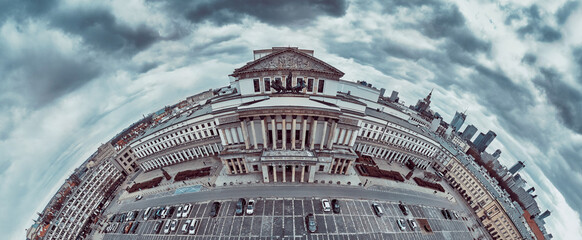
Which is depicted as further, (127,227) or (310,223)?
(127,227)

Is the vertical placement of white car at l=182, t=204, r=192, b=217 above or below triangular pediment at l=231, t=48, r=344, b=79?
below

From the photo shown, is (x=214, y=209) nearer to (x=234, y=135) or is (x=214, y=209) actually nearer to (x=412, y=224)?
(x=234, y=135)

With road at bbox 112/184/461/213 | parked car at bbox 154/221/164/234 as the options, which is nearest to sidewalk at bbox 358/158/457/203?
road at bbox 112/184/461/213

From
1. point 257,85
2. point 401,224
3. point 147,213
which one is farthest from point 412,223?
point 147,213

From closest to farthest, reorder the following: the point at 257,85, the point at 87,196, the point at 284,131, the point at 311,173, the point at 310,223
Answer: the point at 310,223 → the point at 311,173 → the point at 284,131 → the point at 257,85 → the point at 87,196

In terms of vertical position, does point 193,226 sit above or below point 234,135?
below

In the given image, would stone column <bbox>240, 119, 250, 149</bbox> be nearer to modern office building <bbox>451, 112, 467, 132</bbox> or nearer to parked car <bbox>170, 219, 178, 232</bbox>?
parked car <bbox>170, 219, 178, 232</bbox>

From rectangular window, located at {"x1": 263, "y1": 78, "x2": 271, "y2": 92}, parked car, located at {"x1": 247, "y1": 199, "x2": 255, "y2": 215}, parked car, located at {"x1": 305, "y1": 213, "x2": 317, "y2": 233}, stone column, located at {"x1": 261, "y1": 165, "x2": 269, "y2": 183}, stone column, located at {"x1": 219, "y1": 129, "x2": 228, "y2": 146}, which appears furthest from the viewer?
rectangular window, located at {"x1": 263, "y1": 78, "x2": 271, "y2": 92}

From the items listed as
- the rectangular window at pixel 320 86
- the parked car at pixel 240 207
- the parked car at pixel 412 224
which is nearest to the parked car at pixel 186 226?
the parked car at pixel 240 207

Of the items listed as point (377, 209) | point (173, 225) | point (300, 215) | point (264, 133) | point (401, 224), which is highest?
point (264, 133)
